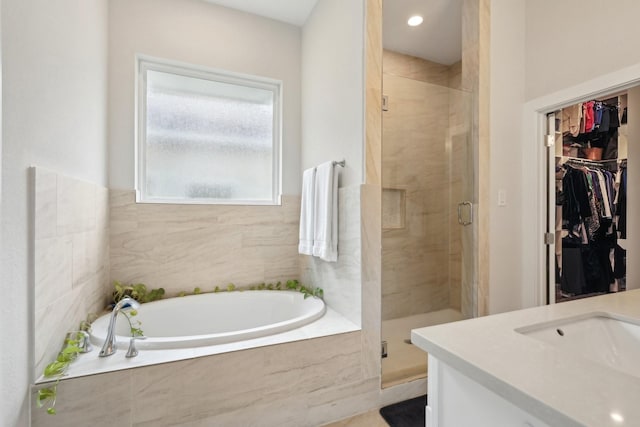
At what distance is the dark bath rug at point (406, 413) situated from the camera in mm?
1610

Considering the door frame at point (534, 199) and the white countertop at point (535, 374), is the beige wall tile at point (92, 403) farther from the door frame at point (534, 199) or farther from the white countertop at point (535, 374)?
the door frame at point (534, 199)

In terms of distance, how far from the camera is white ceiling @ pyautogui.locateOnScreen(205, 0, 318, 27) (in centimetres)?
240

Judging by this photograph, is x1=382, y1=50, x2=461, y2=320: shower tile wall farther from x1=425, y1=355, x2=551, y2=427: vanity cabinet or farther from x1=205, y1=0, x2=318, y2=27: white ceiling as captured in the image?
x1=425, y1=355, x2=551, y2=427: vanity cabinet

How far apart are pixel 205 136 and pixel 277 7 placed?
3.98ft

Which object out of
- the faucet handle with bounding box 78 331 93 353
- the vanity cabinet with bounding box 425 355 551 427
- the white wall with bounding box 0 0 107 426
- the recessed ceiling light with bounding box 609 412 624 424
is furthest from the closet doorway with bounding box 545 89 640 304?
the white wall with bounding box 0 0 107 426

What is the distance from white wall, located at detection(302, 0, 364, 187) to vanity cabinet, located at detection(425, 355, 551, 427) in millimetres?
1207

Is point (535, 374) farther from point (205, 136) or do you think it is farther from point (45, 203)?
point (205, 136)

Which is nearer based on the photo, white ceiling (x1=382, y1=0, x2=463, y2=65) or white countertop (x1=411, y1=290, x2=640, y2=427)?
white countertop (x1=411, y1=290, x2=640, y2=427)

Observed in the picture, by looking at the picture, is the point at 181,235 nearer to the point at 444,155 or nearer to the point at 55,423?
the point at 55,423

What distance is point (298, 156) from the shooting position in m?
2.69

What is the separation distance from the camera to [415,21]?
2479mm

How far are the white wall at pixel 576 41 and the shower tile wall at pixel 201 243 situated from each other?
6.64ft

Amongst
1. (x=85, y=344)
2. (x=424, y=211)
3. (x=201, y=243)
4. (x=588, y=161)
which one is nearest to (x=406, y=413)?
(x=424, y=211)

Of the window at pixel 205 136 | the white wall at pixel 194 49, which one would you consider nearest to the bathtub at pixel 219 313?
the window at pixel 205 136
